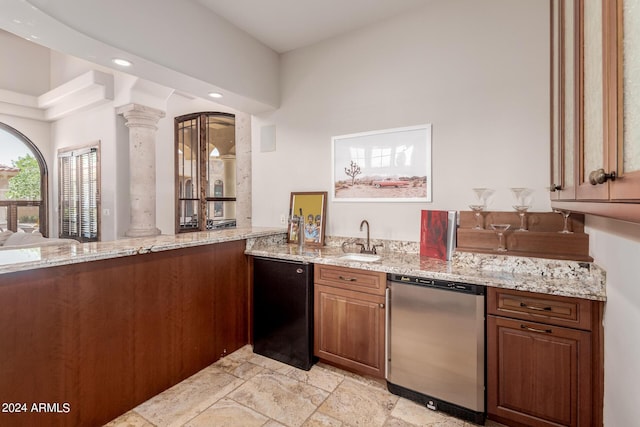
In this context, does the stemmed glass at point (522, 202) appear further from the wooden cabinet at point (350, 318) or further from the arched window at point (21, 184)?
the arched window at point (21, 184)

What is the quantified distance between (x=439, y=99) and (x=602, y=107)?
1.81 metres

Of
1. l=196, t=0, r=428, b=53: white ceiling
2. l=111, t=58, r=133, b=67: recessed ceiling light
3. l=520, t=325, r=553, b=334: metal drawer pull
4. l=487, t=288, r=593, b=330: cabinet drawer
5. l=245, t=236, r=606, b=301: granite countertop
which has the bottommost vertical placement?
l=520, t=325, r=553, b=334: metal drawer pull

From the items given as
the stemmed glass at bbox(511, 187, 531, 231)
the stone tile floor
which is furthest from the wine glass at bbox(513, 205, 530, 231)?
the stone tile floor

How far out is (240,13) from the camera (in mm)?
2652

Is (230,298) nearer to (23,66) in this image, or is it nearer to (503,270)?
(503,270)

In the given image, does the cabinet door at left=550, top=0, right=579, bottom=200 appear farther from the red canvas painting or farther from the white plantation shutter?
the white plantation shutter

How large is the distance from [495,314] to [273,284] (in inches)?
66.3

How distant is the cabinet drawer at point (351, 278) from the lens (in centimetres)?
Answer: 217

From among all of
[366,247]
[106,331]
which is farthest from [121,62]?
[366,247]

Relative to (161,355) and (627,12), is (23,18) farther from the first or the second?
(627,12)

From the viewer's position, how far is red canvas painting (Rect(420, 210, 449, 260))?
2.39 m

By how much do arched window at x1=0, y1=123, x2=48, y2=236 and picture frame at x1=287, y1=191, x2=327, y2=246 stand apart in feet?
22.0

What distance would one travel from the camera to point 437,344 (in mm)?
1922

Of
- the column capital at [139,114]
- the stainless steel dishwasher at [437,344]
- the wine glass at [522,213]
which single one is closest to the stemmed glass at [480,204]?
the wine glass at [522,213]
